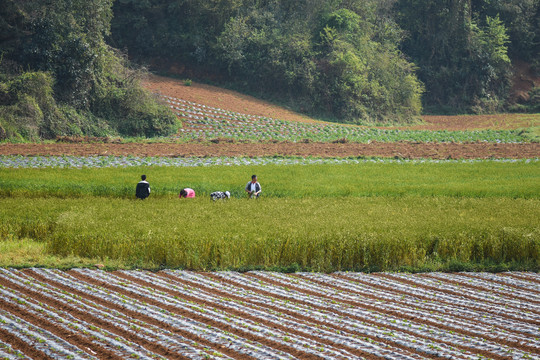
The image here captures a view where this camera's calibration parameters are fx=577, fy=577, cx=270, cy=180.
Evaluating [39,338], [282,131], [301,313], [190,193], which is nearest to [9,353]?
[39,338]

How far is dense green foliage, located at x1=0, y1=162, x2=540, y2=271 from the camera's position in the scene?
36.7 ft

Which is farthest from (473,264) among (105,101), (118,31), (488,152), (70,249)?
(118,31)

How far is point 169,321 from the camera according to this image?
8.12 metres

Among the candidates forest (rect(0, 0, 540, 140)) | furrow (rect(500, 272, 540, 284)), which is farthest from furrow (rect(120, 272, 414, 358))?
forest (rect(0, 0, 540, 140))

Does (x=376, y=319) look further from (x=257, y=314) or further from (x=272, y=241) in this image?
(x=272, y=241)

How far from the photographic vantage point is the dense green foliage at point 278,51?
46.6 m

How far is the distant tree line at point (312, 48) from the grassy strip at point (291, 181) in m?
24.1

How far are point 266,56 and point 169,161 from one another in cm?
2360

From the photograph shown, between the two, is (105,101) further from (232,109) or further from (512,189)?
(512,189)

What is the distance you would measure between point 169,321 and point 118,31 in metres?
43.5

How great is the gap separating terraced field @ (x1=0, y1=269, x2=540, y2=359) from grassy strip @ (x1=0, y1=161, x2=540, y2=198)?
7519 millimetres

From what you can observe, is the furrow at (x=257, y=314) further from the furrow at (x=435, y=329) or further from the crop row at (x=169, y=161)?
the crop row at (x=169, y=161)

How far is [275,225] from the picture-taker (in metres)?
12.5

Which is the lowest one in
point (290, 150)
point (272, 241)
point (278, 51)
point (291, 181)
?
point (290, 150)
